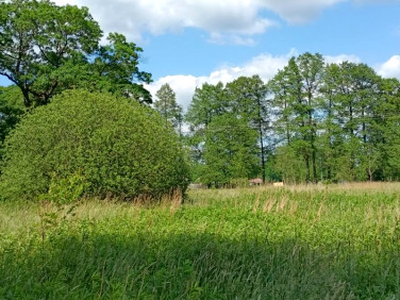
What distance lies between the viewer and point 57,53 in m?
26.4

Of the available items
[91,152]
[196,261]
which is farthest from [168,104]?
[196,261]

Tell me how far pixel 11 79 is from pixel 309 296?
2562 centimetres

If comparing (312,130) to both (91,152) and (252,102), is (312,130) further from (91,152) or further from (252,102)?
(91,152)

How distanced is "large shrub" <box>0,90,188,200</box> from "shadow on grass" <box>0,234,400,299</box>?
25.1 feet

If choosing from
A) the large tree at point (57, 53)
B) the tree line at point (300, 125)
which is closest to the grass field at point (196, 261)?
the large tree at point (57, 53)

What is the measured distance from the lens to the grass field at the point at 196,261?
13.5ft

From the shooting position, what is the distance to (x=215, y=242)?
614 centimetres

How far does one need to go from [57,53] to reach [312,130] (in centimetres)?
2589

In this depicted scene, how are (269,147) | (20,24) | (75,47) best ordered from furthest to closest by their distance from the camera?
(269,147)
(75,47)
(20,24)

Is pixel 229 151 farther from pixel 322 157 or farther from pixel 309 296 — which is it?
pixel 309 296

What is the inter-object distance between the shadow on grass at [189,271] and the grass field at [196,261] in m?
0.01

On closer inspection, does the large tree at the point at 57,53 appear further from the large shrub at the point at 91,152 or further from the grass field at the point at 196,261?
the grass field at the point at 196,261

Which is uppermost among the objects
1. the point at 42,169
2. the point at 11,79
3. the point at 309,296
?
the point at 11,79

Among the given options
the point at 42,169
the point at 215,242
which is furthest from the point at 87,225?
the point at 42,169
